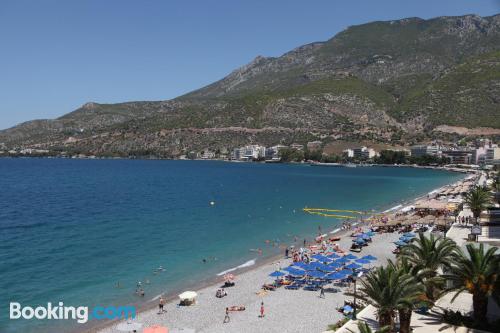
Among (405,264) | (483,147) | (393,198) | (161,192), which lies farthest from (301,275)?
(483,147)

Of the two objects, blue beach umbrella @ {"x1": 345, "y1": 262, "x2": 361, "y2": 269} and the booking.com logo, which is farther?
blue beach umbrella @ {"x1": 345, "y1": 262, "x2": 361, "y2": 269}

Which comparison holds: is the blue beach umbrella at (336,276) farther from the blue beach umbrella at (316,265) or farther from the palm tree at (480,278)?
the palm tree at (480,278)

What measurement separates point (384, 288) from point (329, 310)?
9646mm

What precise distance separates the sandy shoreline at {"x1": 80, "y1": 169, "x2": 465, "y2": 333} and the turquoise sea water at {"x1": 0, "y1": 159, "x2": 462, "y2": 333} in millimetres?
2527

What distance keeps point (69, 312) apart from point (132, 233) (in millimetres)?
25140

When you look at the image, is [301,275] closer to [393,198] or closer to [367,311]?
[367,311]

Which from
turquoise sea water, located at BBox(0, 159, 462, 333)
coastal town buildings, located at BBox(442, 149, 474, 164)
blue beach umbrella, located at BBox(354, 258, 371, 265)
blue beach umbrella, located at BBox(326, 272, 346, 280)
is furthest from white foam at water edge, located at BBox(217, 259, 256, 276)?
coastal town buildings, located at BBox(442, 149, 474, 164)

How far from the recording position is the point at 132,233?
51.1 meters

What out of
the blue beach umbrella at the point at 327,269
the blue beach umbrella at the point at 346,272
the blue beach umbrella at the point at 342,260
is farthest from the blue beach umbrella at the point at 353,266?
the blue beach umbrella at the point at 327,269

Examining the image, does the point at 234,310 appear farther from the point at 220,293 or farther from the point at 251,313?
the point at 220,293

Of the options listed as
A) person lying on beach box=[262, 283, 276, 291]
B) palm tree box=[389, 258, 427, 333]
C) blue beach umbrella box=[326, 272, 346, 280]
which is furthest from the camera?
person lying on beach box=[262, 283, 276, 291]

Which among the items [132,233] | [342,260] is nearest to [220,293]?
[342,260]

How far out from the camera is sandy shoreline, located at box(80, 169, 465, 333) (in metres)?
24.0

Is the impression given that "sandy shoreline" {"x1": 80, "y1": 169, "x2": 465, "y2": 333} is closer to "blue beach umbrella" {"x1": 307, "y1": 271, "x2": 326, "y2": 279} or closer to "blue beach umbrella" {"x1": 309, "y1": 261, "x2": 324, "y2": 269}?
"blue beach umbrella" {"x1": 307, "y1": 271, "x2": 326, "y2": 279}
